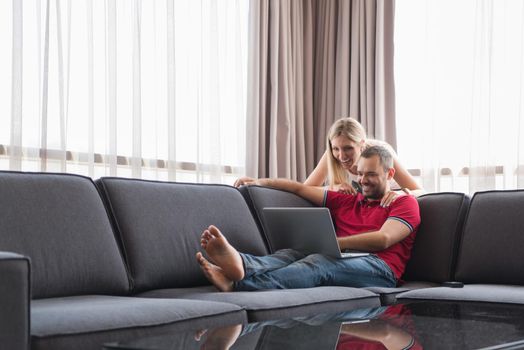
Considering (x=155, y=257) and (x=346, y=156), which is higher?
(x=346, y=156)

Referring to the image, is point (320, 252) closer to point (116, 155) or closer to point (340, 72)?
point (116, 155)

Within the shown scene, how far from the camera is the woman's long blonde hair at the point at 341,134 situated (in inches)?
142

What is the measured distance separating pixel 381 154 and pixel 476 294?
2.74 feet

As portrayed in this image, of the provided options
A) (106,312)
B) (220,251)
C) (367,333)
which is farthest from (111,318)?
(220,251)

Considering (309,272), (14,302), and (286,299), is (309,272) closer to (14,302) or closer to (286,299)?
(286,299)

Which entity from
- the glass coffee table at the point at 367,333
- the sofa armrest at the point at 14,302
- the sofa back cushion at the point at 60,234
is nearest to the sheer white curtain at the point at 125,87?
the sofa back cushion at the point at 60,234

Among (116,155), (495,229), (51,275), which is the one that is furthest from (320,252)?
(116,155)

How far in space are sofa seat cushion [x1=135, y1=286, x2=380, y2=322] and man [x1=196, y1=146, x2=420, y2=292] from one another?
0.10m

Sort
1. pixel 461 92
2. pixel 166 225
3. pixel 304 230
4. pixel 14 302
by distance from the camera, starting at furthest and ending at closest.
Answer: pixel 461 92
pixel 304 230
pixel 166 225
pixel 14 302

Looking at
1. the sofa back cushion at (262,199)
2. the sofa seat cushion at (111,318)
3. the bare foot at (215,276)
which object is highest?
the sofa back cushion at (262,199)

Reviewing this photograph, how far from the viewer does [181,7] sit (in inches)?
165

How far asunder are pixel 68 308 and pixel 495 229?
71.2 inches

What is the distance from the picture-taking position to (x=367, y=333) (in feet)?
5.58

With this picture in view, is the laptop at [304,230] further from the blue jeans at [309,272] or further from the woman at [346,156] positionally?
the woman at [346,156]
